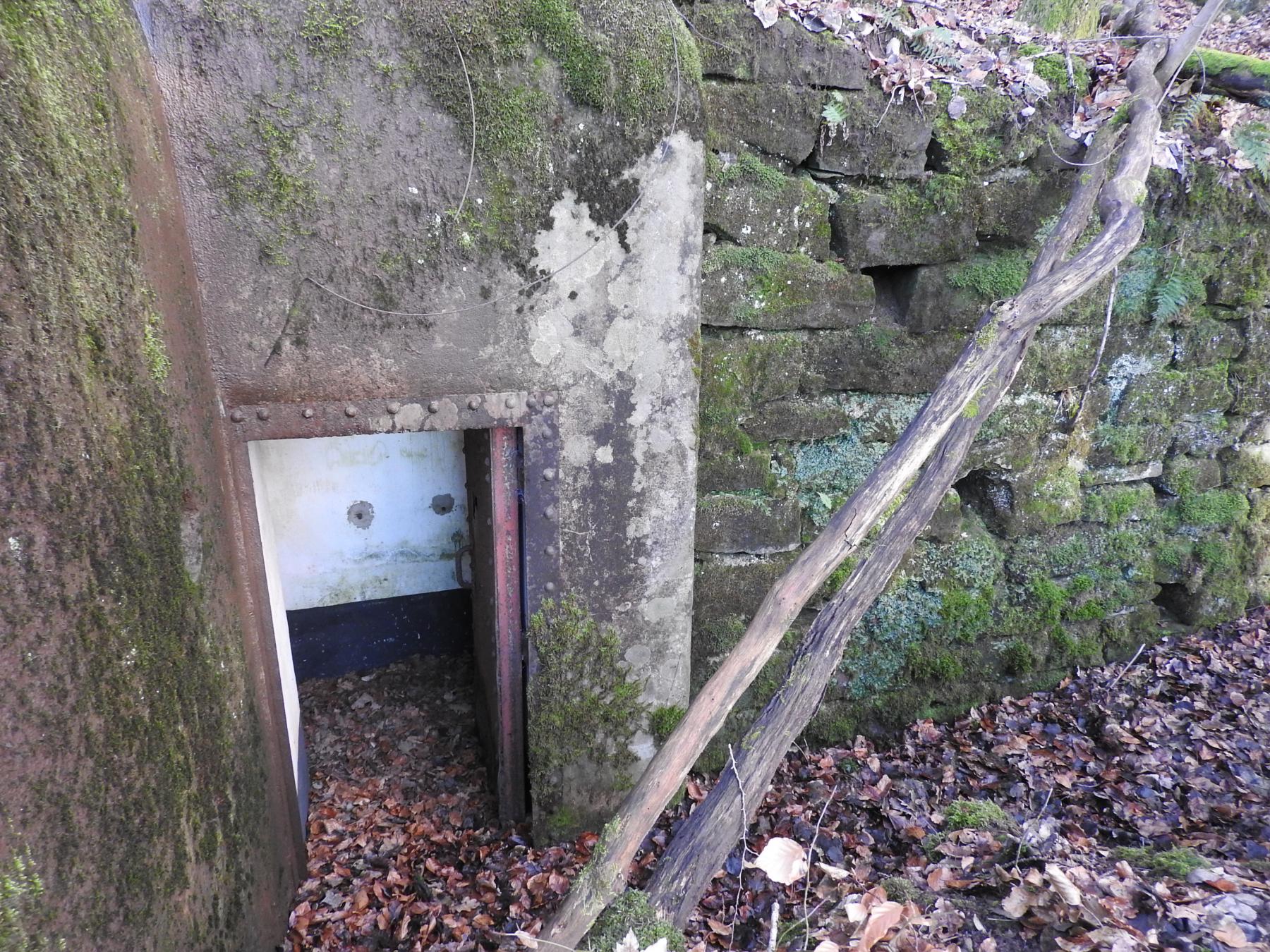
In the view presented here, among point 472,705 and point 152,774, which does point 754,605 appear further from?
point 152,774

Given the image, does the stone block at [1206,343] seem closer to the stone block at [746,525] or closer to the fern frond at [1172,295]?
the fern frond at [1172,295]

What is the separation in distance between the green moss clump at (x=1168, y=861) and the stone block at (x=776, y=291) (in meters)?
2.08

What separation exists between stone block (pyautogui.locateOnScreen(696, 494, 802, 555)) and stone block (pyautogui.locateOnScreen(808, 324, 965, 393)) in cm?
59

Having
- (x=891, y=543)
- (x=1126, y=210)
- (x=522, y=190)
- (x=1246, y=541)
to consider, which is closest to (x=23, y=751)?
(x=522, y=190)

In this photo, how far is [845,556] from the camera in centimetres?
231

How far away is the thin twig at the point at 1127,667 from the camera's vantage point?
11.6 ft

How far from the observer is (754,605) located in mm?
2951

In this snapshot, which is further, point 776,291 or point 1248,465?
point 1248,465

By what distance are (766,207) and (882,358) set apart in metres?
0.82

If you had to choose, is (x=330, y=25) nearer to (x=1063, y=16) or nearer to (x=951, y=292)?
(x=951, y=292)

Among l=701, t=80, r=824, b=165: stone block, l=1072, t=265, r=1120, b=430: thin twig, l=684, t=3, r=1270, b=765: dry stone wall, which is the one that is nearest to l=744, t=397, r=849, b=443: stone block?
l=684, t=3, r=1270, b=765: dry stone wall

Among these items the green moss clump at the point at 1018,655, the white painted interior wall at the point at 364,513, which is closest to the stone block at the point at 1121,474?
the green moss clump at the point at 1018,655

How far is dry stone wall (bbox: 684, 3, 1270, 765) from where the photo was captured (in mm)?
2613

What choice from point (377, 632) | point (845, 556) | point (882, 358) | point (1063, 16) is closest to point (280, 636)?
point (377, 632)
